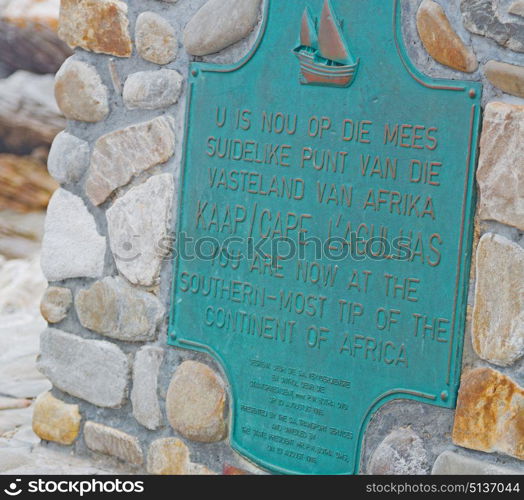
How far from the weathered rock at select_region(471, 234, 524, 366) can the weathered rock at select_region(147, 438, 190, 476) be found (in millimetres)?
904

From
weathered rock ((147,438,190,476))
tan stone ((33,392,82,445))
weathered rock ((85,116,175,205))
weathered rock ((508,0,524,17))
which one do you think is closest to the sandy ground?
tan stone ((33,392,82,445))

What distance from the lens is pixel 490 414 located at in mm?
1960

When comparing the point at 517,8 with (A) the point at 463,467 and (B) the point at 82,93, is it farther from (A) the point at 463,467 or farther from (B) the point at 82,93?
(B) the point at 82,93

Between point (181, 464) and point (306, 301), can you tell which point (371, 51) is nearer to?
point (306, 301)

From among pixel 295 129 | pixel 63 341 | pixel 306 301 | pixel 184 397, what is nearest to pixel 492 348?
pixel 306 301

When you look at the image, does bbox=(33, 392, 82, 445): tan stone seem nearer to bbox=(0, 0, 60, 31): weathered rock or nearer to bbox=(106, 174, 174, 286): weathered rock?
bbox=(106, 174, 174, 286): weathered rock

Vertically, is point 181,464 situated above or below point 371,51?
below

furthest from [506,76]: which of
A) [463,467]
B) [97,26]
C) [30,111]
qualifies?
[30,111]

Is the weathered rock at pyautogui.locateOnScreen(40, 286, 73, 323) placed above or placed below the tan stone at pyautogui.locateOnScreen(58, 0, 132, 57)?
below

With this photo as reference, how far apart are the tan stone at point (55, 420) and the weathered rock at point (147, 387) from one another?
237 mm

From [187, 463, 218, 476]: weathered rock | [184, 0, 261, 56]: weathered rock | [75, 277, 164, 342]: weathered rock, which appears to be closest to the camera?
[184, 0, 261, 56]: weathered rock

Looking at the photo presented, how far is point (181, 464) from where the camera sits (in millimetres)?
2465

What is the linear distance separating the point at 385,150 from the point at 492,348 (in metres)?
0.51

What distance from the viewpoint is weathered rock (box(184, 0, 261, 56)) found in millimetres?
2301
